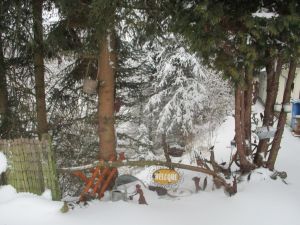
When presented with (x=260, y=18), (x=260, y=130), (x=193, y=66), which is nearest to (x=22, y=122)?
(x=260, y=130)

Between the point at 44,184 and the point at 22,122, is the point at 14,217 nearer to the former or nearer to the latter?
the point at 44,184

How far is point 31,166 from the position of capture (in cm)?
526

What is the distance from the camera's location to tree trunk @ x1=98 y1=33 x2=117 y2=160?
655cm

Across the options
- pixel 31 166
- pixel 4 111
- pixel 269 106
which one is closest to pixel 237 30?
pixel 269 106

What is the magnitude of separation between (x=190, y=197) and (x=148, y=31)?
9.82ft

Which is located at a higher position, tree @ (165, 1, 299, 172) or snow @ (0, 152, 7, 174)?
tree @ (165, 1, 299, 172)

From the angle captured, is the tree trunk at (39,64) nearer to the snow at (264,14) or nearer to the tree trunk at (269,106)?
the snow at (264,14)

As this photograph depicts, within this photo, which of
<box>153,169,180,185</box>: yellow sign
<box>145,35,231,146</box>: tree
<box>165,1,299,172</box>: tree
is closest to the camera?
<box>165,1,299,172</box>: tree

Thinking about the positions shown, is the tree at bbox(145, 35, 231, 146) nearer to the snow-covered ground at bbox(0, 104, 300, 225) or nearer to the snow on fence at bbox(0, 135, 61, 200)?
the snow-covered ground at bbox(0, 104, 300, 225)

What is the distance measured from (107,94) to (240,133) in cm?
246

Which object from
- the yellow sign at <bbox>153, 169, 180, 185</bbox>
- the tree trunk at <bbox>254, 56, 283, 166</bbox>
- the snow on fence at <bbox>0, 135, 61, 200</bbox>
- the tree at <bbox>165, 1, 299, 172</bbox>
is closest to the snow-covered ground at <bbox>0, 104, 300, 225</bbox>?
the snow on fence at <bbox>0, 135, 61, 200</bbox>

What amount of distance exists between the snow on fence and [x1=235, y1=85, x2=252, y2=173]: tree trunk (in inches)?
126

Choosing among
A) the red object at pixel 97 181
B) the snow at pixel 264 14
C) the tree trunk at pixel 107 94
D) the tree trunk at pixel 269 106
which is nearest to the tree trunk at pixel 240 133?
the tree trunk at pixel 269 106

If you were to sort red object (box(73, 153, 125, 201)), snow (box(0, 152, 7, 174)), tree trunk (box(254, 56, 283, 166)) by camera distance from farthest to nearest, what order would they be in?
tree trunk (box(254, 56, 283, 166))
red object (box(73, 153, 125, 201))
snow (box(0, 152, 7, 174))
